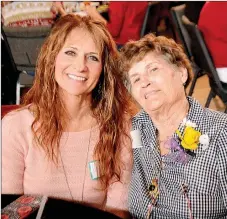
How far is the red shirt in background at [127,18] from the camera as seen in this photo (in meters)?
4.08

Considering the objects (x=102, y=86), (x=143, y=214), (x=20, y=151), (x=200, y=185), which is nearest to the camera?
(x=200, y=185)

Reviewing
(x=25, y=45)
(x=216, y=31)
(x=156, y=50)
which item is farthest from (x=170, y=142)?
(x=25, y=45)

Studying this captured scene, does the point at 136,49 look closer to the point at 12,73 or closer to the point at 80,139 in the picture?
the point at 80,139

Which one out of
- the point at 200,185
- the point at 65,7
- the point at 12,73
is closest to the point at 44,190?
the point at 200,185

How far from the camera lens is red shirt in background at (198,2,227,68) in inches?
110

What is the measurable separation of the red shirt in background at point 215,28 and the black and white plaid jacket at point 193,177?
1.38 metres

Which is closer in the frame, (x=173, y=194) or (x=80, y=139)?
(x=173, y=194)

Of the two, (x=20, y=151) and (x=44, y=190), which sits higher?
(x=20, y=151)

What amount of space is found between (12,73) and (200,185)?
309 centimetres

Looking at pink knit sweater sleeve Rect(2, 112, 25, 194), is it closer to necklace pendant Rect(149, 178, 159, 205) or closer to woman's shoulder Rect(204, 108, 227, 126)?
necklace pendant Rect(149, 178, 159, 205)

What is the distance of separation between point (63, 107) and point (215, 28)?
4.87ft

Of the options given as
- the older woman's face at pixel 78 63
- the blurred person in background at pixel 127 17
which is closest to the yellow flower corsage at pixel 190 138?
the older woman's face at pixel 78 63

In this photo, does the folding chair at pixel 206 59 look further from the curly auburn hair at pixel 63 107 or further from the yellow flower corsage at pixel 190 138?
the yellow flower corsage at pixel 190 138

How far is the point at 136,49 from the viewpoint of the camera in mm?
1703
